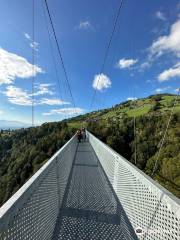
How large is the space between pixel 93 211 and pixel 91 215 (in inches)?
6.3

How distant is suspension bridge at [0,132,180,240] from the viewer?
1888 mm

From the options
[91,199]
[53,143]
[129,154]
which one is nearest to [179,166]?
[129,154]

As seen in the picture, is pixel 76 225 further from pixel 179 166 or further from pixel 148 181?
pixel 179 166

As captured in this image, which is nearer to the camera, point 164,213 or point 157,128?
point 164,213

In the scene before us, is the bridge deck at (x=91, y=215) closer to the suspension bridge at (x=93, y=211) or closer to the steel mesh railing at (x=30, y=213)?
the suspension bridge at (x=93, y=211)

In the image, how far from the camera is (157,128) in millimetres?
64062

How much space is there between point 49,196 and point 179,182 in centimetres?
3957

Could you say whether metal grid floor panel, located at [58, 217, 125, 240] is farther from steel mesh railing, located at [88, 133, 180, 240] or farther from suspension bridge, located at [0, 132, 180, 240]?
steel mesh railing, located at [88, 133, 180, 240]

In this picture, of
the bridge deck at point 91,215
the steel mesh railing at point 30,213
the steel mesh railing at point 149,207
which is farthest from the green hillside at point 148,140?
the steel mesh railing at point 30,213

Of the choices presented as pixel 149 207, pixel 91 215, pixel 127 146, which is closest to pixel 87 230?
pixel 91 215

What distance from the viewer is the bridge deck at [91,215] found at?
3104 millimetres

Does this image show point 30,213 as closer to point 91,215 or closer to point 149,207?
point 149,207

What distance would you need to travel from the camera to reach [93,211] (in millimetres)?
3891

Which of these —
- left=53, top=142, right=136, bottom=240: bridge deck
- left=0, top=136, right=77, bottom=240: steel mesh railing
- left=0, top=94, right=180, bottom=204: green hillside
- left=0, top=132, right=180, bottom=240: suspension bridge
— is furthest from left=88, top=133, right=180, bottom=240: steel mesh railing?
left=0, top=94, right=180, bottom=204: green hillside
